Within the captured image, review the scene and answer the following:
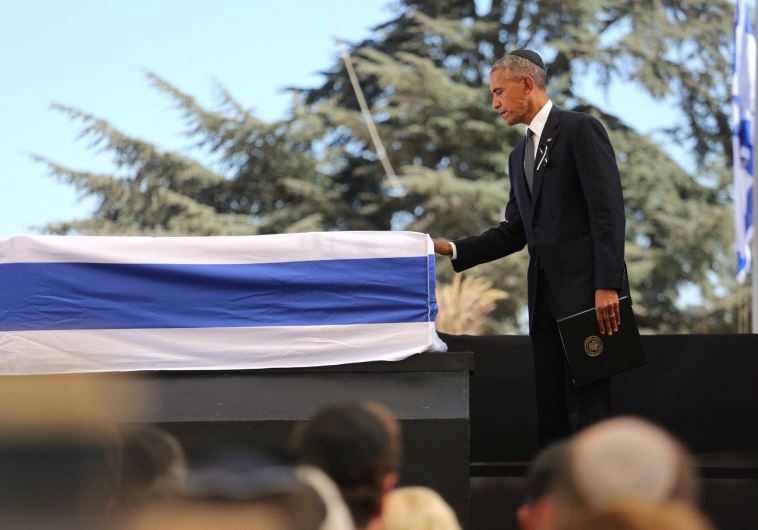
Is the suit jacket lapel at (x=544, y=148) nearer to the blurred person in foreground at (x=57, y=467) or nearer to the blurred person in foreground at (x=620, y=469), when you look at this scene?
the blurred person in foreground at (x=57, y=467)

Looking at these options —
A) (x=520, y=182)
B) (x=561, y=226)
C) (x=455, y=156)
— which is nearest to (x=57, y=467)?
(x=561, y=226)

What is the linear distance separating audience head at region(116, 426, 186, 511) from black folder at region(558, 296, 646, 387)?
1.70m

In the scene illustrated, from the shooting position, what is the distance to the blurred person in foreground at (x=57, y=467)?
211 cm

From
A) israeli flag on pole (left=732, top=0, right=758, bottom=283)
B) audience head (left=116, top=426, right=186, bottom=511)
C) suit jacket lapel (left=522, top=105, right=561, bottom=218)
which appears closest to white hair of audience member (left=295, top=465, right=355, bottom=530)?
audience head (left=116, top=426, right=186, bottom=511)

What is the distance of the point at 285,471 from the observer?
1681 mm

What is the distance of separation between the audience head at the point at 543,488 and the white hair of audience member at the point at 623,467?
43 mm

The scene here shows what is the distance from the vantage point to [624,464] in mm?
1450

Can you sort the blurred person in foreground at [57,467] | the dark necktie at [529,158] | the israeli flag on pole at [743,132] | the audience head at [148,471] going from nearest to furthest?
the audience head at [148,471] → the blurred person in foreground at [57,467] → the dark necktie at [529,158] → the israeli flag on pole at [743,132]

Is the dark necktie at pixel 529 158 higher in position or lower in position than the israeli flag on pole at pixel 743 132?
lower

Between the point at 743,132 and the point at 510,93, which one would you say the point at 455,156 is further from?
the point at 510,93

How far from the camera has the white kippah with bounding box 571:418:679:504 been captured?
4.68ft

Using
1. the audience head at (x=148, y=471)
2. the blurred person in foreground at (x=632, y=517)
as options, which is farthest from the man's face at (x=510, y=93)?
the blurred person in foreground at (x=632, y=517)

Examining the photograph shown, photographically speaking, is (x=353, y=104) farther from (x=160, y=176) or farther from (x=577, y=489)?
(x=577, y=489)

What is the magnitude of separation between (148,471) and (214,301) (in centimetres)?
154
